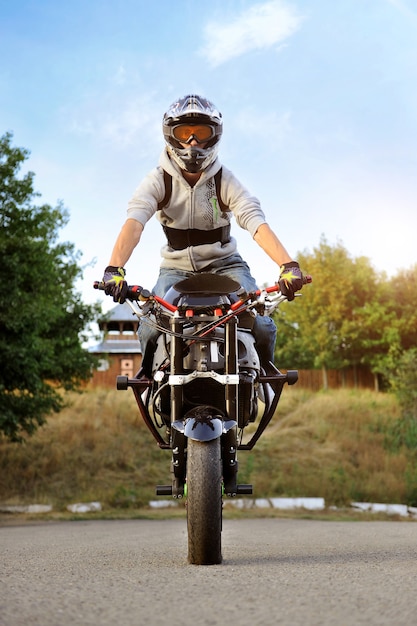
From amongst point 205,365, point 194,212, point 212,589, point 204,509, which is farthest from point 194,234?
point 212,589

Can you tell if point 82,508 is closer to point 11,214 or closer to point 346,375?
point 11,214

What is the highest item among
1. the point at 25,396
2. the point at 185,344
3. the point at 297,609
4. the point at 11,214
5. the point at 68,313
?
the point at 11,214

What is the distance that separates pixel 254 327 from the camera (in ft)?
20.0

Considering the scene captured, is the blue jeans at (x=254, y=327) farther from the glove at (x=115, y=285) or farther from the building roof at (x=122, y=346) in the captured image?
the building roof at (x=122, y=346)

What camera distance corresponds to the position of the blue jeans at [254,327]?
6.00 metres

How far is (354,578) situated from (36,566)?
191 cm

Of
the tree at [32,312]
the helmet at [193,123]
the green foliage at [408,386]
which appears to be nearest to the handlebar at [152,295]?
the helmet at [193,123]

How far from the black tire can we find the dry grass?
15495 millimetres

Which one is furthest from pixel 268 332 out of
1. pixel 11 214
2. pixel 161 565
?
pixel 11 214

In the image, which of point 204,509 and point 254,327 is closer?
point 204,509

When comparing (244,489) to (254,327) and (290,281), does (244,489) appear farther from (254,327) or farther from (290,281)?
(290,281)

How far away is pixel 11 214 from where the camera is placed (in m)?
25.9

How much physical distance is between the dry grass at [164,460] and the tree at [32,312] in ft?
4.46

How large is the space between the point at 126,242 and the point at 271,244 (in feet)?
3.50
